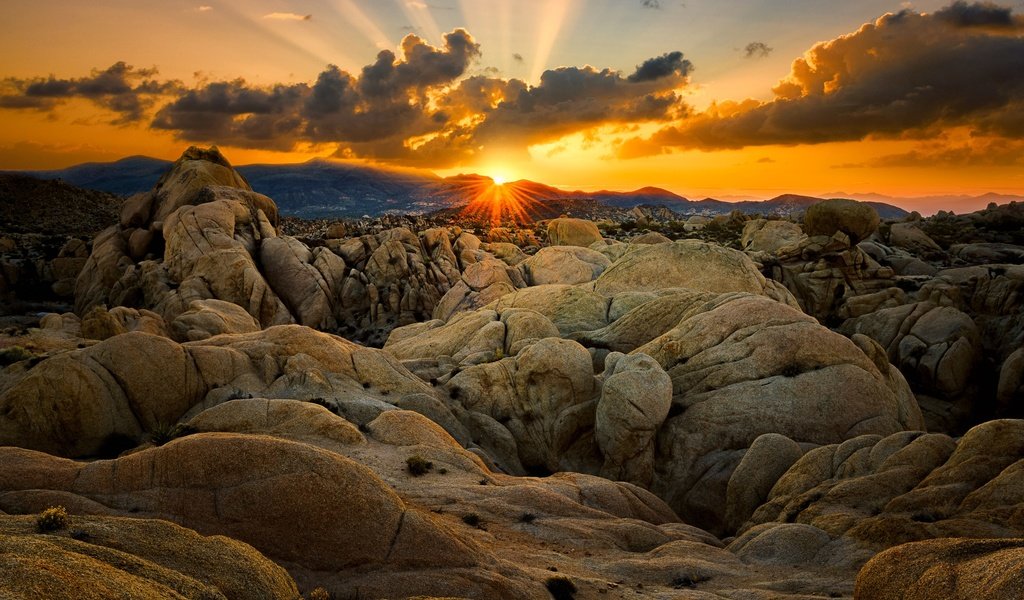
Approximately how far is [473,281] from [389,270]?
23.8 m

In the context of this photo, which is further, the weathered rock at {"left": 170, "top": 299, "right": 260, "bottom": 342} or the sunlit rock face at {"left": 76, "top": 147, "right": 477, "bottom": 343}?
the sunlit rock face at {"left": 76, "top": 147, "right": 477, "bottom": 343}

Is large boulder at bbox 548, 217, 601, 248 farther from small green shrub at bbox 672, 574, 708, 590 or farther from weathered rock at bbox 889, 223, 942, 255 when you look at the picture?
small green shrub at bbox 672, 574, 708, 590

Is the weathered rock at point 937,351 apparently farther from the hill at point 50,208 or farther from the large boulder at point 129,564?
the hill at point 50,208

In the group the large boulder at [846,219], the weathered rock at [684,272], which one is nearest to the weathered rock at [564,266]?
the weathered rock at [684,272]

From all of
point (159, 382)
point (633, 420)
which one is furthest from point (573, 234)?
point (159, 382)

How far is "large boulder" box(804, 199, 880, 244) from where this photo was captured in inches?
3114

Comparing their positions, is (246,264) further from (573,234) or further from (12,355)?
(573,234)

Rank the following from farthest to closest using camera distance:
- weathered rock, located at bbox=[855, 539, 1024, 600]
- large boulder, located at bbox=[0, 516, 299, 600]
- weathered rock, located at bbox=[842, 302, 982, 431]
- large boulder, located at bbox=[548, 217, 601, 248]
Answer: large boulder, located at bbox=[548, 217, 601, 248]
weathered rock, located at bbox=[842, 302, 982, 431]
weathered rock, located at bbox=[855, 539, 1024, 600]
large boulder, located at bbox=[0, 516, 299, 600]

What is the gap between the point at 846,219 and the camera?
7975cm

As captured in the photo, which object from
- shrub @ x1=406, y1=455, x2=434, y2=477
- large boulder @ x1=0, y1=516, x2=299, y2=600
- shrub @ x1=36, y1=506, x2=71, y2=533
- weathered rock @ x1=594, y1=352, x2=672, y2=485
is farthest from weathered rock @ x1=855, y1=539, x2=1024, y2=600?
weathered rock @ x1=594, y1=352, x2=672, y2=485

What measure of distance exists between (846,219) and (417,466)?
73.5m

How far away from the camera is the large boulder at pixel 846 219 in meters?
79.1

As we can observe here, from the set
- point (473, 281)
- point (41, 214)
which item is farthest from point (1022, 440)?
point (41, 214)

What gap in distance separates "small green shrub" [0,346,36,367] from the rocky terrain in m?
0.14
